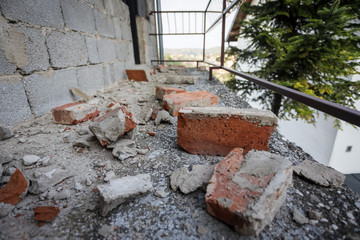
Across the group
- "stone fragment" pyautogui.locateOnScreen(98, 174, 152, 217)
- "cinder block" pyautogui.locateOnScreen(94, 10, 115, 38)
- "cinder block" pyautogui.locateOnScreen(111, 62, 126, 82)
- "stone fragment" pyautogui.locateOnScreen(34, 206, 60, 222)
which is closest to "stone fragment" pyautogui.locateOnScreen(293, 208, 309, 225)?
"stone fragment" pyautogui.locateOnScreen(98, 174, 152, 217)

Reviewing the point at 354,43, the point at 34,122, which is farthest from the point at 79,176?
the point at 354,43

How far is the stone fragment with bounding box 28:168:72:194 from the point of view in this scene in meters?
1.03

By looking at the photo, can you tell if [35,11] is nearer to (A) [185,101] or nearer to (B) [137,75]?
(A) [185,101]

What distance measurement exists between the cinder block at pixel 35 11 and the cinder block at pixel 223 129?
1.81 meters

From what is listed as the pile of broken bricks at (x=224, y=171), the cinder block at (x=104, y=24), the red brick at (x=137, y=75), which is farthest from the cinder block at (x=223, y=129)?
the red brick at (x=137, y=75)

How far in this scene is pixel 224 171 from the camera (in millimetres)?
985

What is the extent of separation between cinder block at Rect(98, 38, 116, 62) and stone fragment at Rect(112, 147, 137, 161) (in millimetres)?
2483

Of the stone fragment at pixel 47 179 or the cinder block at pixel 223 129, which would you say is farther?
the cinder block at pixel 223 129

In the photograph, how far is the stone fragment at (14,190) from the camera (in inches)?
37.3

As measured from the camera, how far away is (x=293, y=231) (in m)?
0.82

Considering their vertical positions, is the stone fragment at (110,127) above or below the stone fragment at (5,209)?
above

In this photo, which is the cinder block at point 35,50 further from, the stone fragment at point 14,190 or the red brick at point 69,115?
the stone fragment at point 14,190

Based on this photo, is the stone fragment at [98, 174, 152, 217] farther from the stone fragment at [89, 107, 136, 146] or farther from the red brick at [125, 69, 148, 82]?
the red brick at [125, 69, 148, 82]

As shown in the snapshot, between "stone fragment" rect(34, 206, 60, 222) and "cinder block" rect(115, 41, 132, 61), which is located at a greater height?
"cinder block" rect(115, 41, 132, 61)
